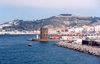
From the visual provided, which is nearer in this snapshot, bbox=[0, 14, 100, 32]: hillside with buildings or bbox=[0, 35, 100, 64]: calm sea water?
bbox=[0, 35, 100, 64]: calm sea water

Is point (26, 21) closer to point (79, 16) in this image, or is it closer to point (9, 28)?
point (9, 28)

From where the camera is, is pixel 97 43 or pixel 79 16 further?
pixel 79 16

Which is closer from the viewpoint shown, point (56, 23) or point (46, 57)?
point (46, 57)

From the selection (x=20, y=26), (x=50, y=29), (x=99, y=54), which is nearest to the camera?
(x=99, y=54)

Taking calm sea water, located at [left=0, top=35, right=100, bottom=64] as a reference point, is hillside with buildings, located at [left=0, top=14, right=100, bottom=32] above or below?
above

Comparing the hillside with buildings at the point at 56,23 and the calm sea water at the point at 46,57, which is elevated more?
the hillside with buildings at the point at 56,23

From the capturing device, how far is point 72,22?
13500cm

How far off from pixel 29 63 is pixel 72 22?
378ft

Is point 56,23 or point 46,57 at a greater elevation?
point 56,23

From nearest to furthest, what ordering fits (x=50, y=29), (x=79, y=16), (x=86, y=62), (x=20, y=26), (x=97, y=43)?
(x=86, y=62), (x=97, y=43), (x=50, y=29), (x=20, y=26), (x=79, y=16)

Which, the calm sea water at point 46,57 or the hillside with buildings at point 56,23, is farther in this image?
the hillside with buildings at point 56,23

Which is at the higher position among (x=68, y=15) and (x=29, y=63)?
(x=68, y=15)

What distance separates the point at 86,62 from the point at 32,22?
11255 centimetres

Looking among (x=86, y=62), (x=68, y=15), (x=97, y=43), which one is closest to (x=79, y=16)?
(x=68, y=15)
